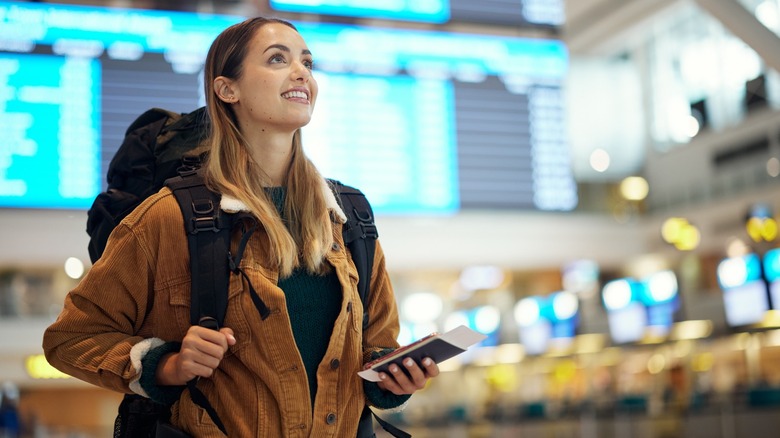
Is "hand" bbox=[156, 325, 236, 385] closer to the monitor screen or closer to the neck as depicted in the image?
the neck

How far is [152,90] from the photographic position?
6.15m

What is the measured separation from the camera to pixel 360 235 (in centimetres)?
222

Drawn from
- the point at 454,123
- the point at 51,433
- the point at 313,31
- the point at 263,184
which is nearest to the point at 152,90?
the point at 313,31

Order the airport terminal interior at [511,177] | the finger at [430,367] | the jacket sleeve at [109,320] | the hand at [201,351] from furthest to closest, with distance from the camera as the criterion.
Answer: the airport terminal interior at [511,177]
the finger at [430,367]
the jacket sleeve at [109,320]
the hand at [201,351]

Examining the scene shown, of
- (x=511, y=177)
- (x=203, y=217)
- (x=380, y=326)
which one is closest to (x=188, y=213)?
(x=203, y=217)

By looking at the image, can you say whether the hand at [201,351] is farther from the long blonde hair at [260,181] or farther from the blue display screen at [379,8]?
the blue display screen at [379,8]

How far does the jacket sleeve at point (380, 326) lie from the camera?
2.11 meters

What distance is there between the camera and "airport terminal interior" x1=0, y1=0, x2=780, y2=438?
596 centimetres

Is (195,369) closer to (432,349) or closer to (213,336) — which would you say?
(213,336)

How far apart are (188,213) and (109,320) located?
11.2 inches

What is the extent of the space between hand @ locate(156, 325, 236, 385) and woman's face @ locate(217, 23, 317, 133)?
57cm

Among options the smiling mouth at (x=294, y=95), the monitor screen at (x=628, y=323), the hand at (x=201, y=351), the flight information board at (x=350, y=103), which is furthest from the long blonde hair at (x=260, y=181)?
the monitor screen at (x=628, y=323)

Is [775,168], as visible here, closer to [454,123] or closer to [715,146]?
[715,146]

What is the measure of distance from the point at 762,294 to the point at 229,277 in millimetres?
12329
